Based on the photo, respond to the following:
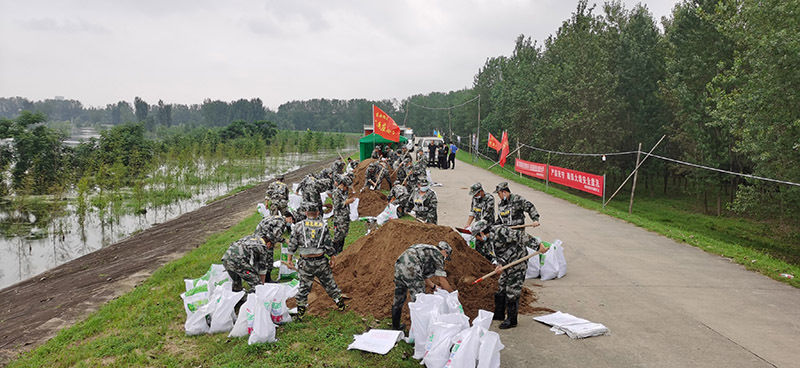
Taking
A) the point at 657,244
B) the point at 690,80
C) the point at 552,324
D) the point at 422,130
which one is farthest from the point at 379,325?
the point at 422,130

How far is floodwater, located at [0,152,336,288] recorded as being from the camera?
625 inches

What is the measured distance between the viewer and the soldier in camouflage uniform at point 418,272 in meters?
5.83

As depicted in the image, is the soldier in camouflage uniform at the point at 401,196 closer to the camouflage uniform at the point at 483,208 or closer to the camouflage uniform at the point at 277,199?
the camouflage uniform at the point at 483,208

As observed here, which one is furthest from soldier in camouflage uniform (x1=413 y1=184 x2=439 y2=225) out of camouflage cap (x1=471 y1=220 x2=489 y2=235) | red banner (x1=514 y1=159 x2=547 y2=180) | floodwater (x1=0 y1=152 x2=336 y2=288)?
floodwater (x1=0 y1=152 x2=336 y2=288)

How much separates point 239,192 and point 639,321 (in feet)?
87.3

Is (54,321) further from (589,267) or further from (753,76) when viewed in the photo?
(753,76)

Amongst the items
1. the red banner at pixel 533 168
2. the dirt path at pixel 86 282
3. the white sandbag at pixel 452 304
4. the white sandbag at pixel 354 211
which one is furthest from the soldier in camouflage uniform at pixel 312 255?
the red banner at pixel 533 168

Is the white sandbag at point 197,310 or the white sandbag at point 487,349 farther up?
the white sandbag at point 487,349

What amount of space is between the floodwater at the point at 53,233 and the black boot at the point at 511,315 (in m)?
16.3

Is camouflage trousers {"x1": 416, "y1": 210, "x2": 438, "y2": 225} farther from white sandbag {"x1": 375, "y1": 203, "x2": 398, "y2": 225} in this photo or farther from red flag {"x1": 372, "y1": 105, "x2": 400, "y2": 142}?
red flag {"x1": 372, "y1": 105, "x2": 400, "y2": 142}

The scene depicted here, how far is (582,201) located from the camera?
18562mm

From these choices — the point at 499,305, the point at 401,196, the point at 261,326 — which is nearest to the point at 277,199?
the point at 401,196

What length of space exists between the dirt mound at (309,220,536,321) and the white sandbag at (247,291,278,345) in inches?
42.0

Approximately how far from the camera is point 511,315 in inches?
254
